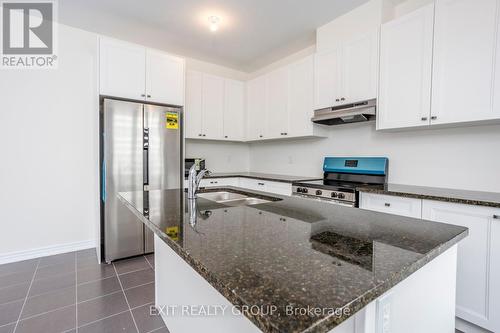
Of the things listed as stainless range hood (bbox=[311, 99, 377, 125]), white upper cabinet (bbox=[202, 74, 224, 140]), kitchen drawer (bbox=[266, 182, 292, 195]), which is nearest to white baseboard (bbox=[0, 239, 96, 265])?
white upper cabinet (bbox=[202, 74, 224, 140])

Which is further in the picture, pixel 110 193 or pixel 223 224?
pixel 110 193

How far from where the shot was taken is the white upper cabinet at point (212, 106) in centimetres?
373

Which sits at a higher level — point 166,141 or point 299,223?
point 166,141

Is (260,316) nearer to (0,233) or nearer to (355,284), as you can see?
(355,284)

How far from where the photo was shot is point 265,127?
3.75 metres

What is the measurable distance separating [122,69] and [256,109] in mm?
1969

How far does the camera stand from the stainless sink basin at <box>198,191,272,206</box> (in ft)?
5.82

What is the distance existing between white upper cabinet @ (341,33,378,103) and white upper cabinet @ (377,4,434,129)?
0.08 metres

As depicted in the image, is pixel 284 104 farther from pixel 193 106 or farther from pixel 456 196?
pixel 456 196

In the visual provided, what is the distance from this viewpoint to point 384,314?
2.10 ft

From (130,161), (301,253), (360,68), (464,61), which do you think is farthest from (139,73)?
(464,61)

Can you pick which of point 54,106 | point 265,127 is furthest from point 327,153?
point 54,106

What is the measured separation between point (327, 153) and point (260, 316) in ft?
9.87

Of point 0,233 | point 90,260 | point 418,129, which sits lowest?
point 90,260
